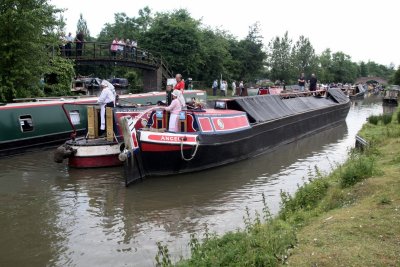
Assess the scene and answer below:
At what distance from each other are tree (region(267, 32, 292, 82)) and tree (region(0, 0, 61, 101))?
50185mm

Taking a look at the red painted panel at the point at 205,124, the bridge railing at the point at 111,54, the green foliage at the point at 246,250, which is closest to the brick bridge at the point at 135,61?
the bridge railing at the point at 111,54

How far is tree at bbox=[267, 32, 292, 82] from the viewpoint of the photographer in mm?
64875

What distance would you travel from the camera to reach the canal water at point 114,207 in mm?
7094

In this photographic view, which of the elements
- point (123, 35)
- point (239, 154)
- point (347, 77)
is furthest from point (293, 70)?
point (239, 154)

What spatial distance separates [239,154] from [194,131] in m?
2.11

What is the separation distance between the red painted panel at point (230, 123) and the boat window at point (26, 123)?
6.51 metres

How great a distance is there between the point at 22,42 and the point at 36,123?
3.24 meters

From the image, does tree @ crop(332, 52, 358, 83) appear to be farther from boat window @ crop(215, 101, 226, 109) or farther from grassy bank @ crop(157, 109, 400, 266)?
grassy bank @ crop(157, 109, 400, 266)

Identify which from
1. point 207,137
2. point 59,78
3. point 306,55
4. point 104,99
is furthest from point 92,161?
point 306,55

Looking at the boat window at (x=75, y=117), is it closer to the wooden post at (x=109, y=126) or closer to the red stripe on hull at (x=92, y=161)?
the wooden post at (x=109, y=126)

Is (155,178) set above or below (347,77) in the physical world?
below

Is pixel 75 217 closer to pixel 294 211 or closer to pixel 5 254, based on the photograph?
pixel 5 254

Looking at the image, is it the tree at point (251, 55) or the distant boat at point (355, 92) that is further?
the distant boat at point (355, 92)

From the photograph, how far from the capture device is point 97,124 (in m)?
13.7
